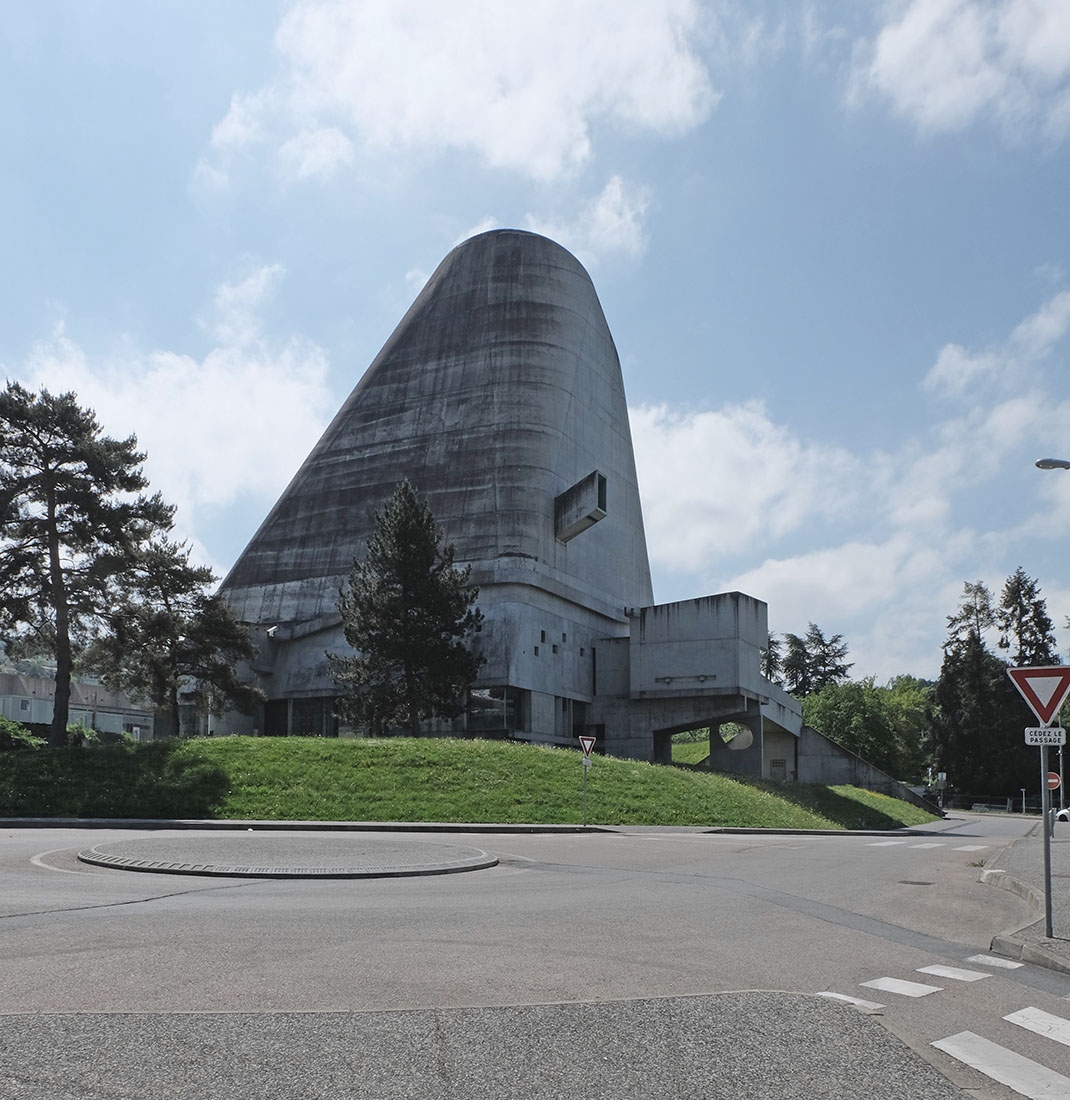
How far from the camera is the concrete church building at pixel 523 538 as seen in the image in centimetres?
4906

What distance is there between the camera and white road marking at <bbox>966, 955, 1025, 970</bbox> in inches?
314

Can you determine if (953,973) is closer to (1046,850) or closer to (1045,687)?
(1046,850)

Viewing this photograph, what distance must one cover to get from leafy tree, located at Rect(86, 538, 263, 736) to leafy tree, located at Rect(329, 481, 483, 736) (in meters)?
4.42

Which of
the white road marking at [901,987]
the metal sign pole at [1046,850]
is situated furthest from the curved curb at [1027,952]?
the white road marking at [901,987]

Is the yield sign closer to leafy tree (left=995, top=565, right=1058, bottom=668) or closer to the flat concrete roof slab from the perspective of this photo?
the flat concrete roof slab

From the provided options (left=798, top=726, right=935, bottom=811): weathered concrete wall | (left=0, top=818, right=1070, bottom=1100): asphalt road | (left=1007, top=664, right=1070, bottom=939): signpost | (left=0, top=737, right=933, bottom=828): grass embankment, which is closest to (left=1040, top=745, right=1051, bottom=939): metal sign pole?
(left=1007, top=664, right=1070, bottom=939): signpost

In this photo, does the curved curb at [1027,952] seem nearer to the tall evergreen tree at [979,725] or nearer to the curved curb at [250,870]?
the curved curb at [250,870]

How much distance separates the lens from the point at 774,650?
120062 millimetres

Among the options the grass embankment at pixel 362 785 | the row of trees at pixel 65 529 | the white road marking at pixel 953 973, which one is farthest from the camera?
the row of trees at pixel 65 529

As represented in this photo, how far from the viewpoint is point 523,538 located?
49.9 metres

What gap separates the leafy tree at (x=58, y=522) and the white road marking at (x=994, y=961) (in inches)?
1163

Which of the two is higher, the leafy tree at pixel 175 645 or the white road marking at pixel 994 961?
the leafy tree at pixel 175 645

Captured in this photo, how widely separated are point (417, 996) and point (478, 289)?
188ft

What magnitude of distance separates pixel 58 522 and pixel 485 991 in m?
30.3
